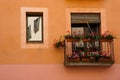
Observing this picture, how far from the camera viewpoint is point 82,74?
1144cm

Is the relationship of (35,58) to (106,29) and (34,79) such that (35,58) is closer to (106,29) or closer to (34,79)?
(34,79)

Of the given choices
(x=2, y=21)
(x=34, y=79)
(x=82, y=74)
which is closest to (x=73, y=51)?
(x=82, y=74)

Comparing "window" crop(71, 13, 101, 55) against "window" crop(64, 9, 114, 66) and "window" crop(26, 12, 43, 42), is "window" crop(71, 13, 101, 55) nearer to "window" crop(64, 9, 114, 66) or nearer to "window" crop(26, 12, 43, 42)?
"window" crop(64, 9, 114, 66)

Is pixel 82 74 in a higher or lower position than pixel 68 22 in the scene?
lower

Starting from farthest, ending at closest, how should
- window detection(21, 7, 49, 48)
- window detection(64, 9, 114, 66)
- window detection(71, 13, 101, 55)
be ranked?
window detection(71, 13, 101, 55) → window detection(21, 7, 49, 48) → window detection(64, 9, 114, 66)

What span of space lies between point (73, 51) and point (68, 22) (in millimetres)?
985

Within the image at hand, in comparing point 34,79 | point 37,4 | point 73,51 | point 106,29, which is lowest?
point 34,79

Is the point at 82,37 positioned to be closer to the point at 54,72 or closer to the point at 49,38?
the point at 49,38

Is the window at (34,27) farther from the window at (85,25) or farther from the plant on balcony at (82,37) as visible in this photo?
the window at (85,25)

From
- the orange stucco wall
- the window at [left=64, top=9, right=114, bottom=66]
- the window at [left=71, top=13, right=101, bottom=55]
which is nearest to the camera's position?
the window at [left=64, top=9, right=114, bottom=66]

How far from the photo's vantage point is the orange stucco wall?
444 inches

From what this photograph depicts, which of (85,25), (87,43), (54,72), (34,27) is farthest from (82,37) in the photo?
(34,27)

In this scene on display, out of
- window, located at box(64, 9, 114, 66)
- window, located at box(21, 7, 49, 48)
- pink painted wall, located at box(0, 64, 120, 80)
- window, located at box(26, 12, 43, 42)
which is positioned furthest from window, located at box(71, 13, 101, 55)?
window, located at box(26, 12, 43, 42)

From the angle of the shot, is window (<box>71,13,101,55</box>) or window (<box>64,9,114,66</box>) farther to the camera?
window (<box>71,13,101,55</box>)
